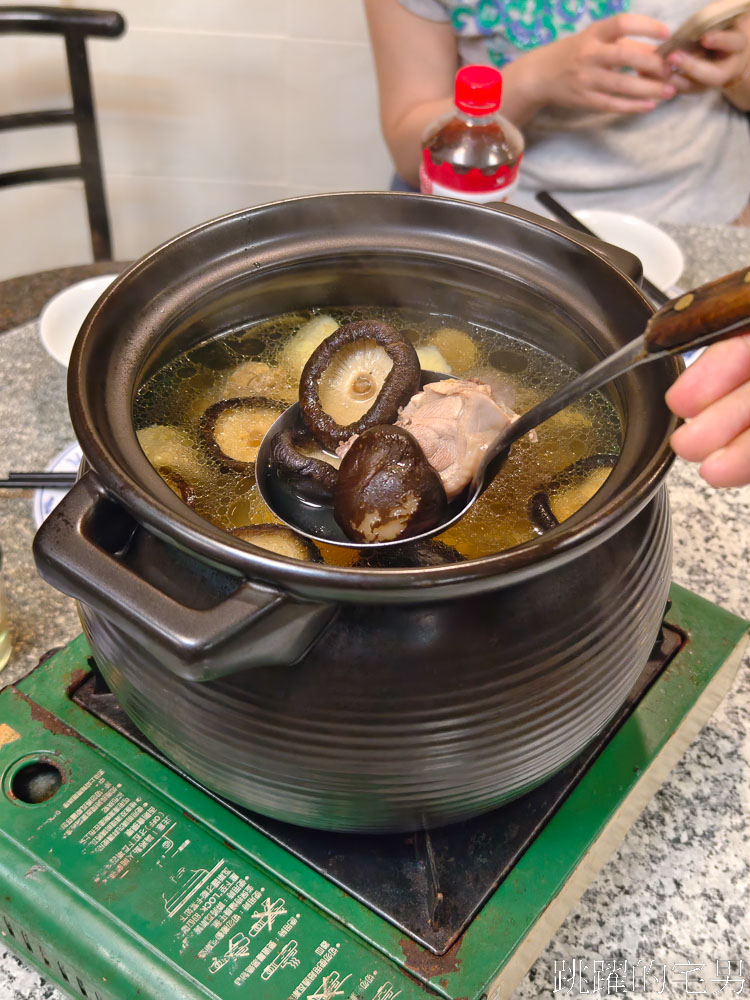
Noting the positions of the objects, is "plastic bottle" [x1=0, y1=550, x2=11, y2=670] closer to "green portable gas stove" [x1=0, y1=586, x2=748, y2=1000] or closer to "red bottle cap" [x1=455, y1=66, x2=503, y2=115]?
"green portable gas stove" [x1=0, y1=586, x2=748, y2=1000]

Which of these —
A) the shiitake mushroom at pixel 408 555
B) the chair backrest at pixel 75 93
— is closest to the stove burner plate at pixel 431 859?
the shiitake mushroom at pixel 408 555

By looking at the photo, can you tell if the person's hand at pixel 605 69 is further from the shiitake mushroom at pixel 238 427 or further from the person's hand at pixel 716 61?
the shiitake mushroom at pixel 238 427

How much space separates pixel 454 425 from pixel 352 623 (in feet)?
1.01

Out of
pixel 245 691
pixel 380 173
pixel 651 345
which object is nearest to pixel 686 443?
pixel 651 345

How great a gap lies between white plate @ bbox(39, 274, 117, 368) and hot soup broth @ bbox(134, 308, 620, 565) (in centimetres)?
57

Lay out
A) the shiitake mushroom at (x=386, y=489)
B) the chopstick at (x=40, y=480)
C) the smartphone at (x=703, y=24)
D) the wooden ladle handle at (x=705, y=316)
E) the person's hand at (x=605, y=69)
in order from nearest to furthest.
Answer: the wooden ladle handle at (x=705, y=316)
the shiitake mushroom at (x=386, y=489)
the chopstick at (x=40, y=480)
the smartphone at (x=703, y=24)
the person's hand at (x=605, y=69)

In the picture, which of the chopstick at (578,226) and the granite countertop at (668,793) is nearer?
the granite countertop at (668,793)

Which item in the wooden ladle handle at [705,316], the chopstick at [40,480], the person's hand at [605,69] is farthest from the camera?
the person's hand at [605,69]

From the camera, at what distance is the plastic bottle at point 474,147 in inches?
70.8

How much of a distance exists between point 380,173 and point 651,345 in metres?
2.89

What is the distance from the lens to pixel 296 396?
1.29m

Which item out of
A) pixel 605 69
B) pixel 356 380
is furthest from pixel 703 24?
pixel 356 380

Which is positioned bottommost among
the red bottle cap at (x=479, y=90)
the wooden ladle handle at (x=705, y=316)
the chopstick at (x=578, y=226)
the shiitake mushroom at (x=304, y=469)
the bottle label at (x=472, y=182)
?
the chopstick at (x=578, y=226)

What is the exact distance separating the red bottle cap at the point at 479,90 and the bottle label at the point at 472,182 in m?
0.12
